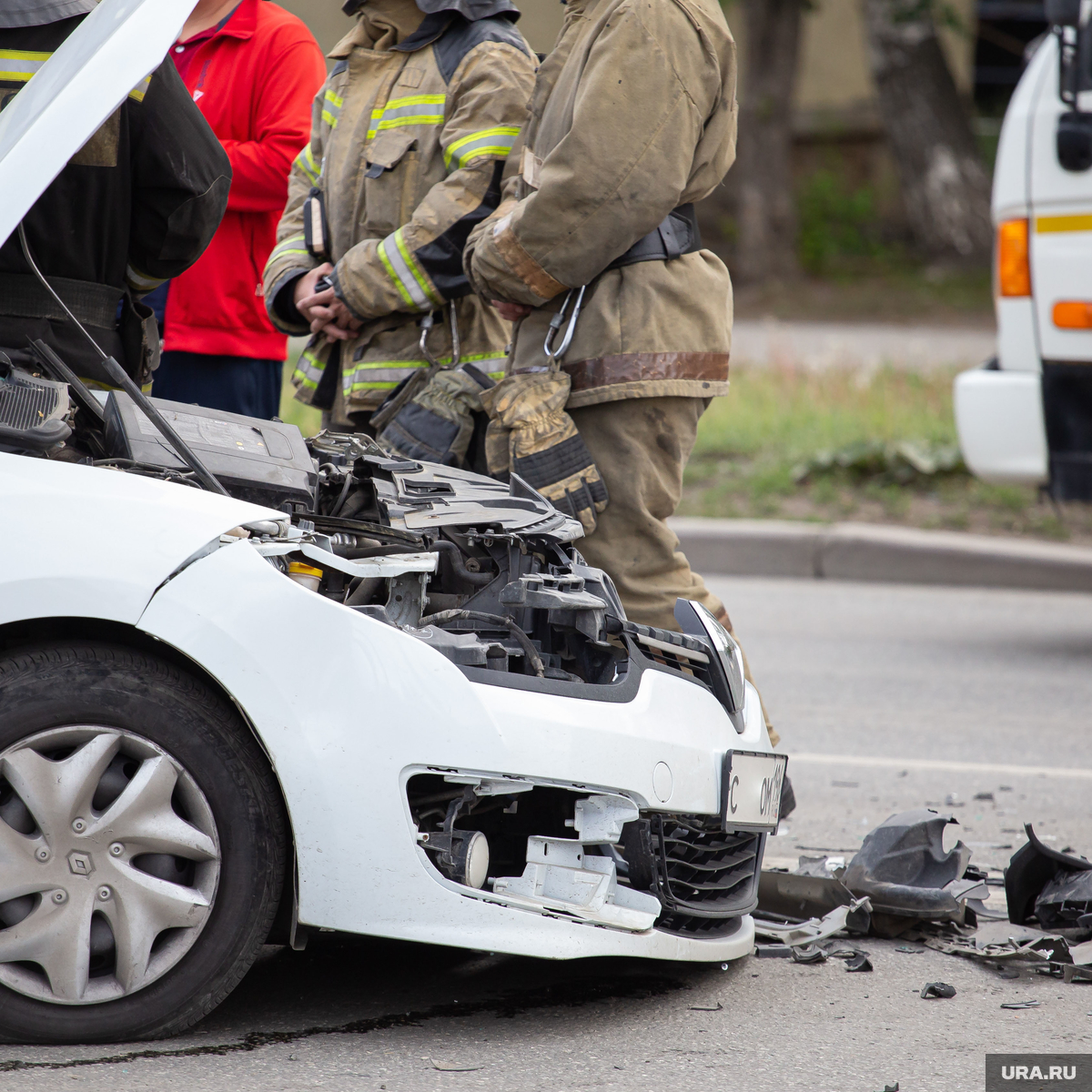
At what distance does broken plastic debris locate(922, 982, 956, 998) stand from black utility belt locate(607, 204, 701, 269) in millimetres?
1696

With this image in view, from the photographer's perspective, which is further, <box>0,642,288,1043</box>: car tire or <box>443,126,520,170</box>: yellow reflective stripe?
<box>443,126,520,170</box>: yellow reflective stripe

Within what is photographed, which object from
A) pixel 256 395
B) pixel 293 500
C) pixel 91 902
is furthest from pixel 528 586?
pixel 256 395

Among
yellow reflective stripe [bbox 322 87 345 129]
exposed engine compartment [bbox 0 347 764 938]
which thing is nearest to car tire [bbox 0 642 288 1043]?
exposed engine compartment [bbox 0 347 764 938]

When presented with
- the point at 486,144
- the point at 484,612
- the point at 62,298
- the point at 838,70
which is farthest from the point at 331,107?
the point at 838,70

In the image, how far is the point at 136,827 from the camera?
7.60 feet

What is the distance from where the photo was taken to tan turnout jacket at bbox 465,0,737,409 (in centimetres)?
336

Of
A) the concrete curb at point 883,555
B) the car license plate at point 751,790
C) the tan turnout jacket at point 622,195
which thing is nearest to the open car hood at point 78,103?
the tan turnout jacket at point 622,195

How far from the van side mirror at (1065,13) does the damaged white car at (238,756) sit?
A: 409 cm

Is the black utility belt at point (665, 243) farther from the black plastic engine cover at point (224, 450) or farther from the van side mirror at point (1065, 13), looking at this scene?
the van side mirror at point (1065, 13)

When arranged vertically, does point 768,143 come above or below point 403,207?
above

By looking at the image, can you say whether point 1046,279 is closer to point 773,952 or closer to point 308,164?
point 308,164

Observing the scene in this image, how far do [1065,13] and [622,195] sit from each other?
314cm

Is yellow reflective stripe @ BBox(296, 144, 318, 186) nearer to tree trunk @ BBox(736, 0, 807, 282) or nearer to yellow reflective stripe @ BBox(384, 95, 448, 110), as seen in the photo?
yellow reflective stripe @ BBox(384, 95, 448, 110)

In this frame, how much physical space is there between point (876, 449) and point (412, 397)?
541 centimetres
